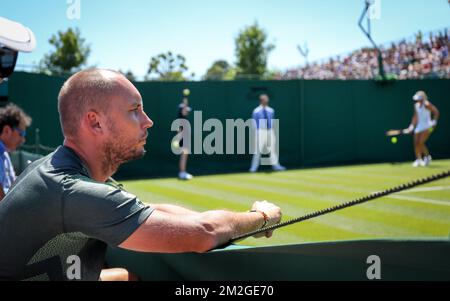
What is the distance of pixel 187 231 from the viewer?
1.62m

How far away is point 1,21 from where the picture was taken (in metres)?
2.27

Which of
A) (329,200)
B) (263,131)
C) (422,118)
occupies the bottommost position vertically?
(329,200)

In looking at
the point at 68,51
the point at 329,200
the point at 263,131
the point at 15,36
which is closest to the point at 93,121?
the point at 15,36

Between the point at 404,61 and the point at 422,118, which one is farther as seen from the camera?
the point at 404,61

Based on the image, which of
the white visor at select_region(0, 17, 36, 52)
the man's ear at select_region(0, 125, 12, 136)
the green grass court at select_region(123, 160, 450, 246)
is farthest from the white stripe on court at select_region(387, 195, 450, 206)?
the white visor at select_region(0, 17, 36, 52)

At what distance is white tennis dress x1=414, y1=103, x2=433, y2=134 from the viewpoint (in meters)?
13.6

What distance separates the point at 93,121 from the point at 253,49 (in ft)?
156

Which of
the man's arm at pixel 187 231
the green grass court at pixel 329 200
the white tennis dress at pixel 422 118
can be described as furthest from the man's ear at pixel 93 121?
the white tennis dress at pixel 422 118

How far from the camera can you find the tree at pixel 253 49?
47381 mm

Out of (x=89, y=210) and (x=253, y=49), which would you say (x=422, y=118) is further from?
(x=253, y=49)

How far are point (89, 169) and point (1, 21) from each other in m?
1.09
